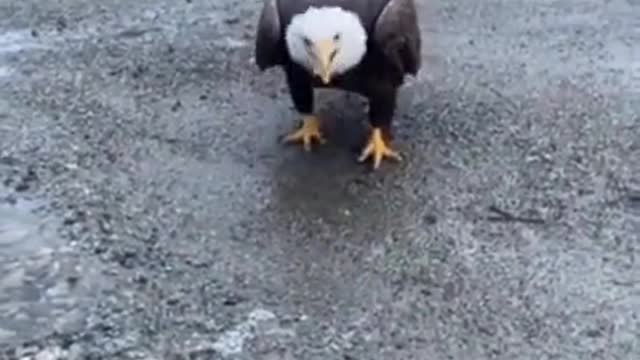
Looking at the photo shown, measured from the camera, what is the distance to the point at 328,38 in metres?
5.12

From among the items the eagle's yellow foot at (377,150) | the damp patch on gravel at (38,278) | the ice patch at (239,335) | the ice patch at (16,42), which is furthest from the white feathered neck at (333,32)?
the ice patch at (16,42)

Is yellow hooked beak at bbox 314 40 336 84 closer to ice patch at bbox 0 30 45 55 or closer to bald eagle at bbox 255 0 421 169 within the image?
bald eagle at bbox 255 0 421 169

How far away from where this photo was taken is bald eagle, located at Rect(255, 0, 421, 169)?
16.8 ft

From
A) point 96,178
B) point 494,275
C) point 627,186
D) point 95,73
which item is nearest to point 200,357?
point 494,275

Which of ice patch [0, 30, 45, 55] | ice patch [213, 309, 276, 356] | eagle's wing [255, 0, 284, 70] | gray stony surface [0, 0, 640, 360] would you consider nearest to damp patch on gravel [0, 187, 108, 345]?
gray stony surface [0, 0, 640, 360]

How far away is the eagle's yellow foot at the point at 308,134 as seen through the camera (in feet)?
18.5

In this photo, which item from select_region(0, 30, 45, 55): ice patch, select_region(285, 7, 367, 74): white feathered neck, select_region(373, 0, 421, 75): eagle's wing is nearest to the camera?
select_region(285, 7, 367, 74): white feathered neck

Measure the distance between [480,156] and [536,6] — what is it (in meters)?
1.84

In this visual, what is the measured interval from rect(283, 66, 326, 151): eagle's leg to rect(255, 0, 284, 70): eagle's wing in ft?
0.29

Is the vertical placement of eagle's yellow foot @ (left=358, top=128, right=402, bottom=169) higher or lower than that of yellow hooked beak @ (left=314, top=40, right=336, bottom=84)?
lower

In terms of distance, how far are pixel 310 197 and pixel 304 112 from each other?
1.70ft

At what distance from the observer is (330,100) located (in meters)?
6.05

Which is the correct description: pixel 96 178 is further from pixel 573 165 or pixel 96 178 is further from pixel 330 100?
pixel 573 165

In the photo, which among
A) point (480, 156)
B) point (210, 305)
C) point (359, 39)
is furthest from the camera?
point (480, 156)
